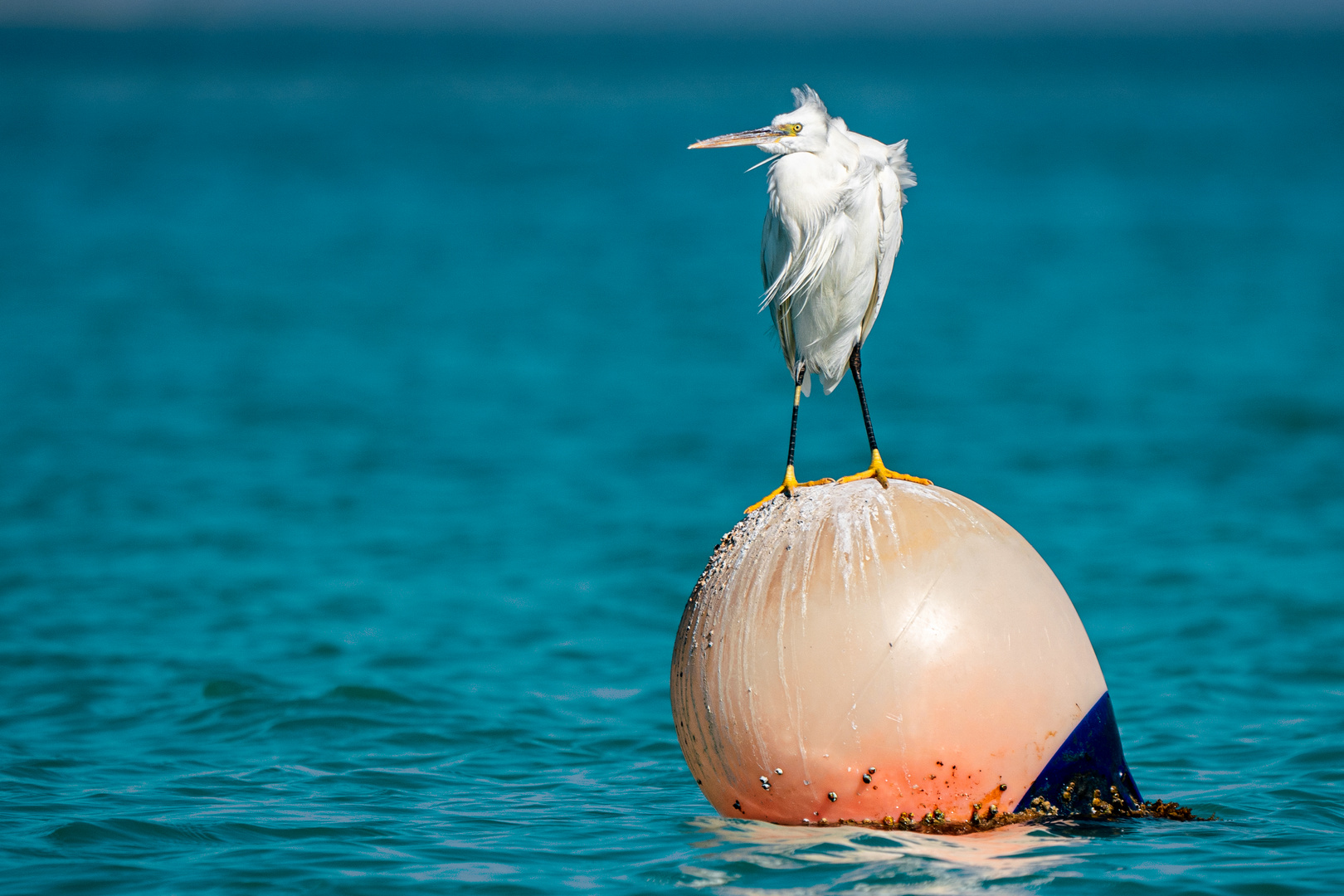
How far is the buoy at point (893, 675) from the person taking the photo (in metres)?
4.99

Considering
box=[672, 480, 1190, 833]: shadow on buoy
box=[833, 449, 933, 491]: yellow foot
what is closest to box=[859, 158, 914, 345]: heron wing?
box=[833, 449, 933, 491]: yellow foot

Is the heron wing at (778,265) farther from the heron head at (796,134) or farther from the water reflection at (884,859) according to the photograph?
the water reflection at (884,859)

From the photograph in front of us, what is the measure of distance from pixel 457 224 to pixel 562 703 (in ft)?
106

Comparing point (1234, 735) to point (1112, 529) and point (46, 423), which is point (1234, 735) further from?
point (46, 423)

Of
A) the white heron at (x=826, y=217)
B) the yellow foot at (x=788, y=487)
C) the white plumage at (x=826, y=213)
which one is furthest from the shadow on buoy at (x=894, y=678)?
the white plumage at (x=826, y=213)

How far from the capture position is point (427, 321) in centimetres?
2505


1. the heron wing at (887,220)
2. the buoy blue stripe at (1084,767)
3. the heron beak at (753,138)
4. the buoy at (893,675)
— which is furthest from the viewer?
the heron wing at (887,220)

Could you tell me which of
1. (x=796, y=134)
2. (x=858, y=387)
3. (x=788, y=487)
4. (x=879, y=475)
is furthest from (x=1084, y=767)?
(x=796, y=134)

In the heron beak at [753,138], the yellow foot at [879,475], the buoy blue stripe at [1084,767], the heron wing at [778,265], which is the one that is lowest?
the buoy blue stripe at [1084,767]

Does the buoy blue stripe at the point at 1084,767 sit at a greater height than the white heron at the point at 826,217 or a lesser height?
lesser

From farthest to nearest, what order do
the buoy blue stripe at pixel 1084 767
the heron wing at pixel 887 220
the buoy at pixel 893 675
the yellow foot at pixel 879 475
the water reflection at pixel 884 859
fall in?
the heron wing at pixel 887 220
the yellow foot at pixel 879 475
the buoy blue stripe at pixel 1084 767
the buoy at pixel 893 675
the water reflection at pixel 884 859

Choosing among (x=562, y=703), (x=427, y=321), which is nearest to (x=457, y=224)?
(x=427, y=321)

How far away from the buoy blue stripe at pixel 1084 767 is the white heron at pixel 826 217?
3.65 feet

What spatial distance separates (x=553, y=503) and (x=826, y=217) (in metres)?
8.14
